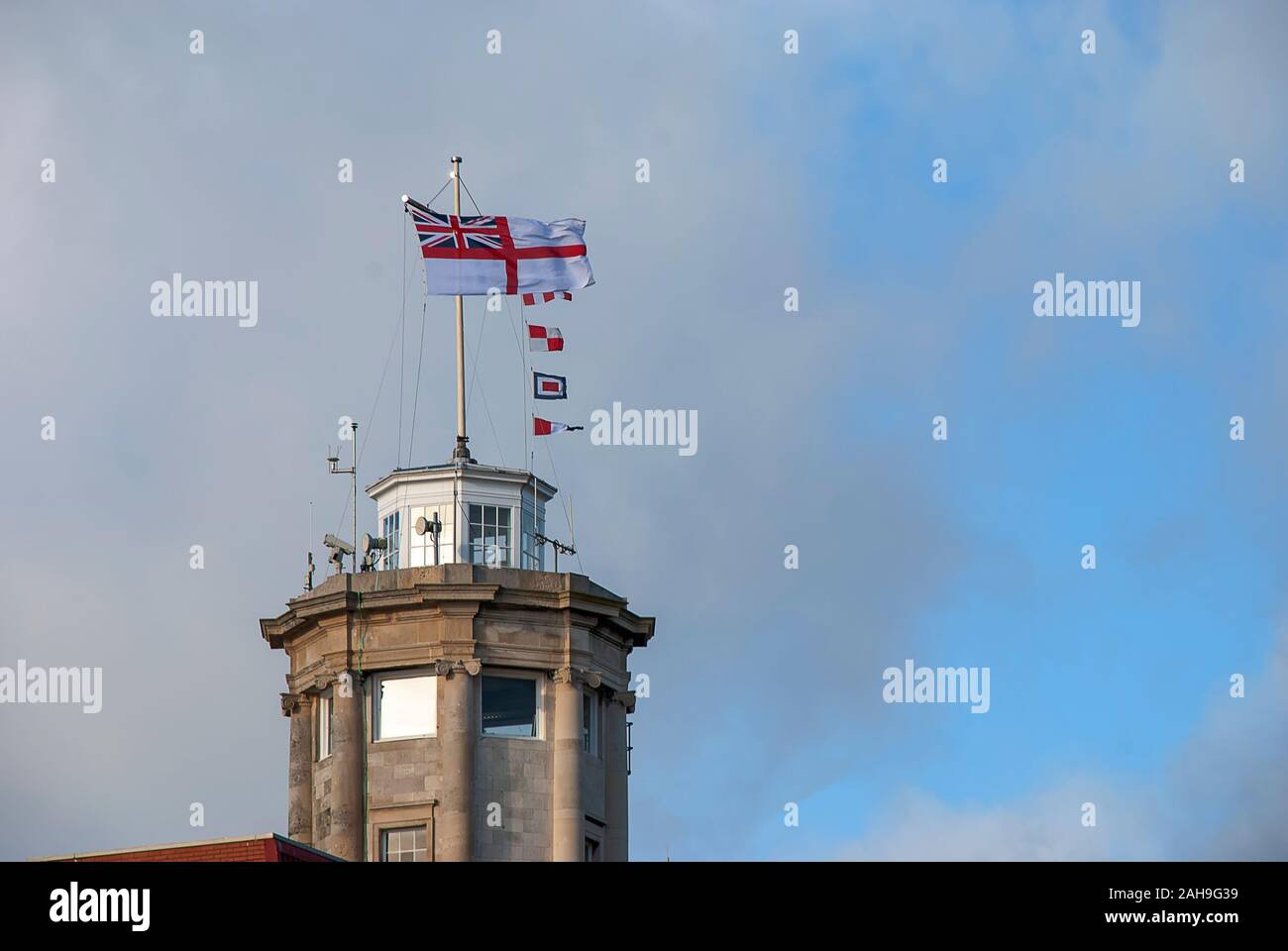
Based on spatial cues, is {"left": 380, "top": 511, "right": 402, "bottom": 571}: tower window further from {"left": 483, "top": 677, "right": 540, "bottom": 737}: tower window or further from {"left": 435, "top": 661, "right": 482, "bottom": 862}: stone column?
{"left": 435, "top": 661, "right": 482, "bottom": 862}: stone column

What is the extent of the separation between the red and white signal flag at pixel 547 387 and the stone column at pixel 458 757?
11194 millimetres

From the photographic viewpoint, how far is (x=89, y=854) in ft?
283

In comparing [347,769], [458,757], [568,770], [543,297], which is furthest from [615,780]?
[543,297]

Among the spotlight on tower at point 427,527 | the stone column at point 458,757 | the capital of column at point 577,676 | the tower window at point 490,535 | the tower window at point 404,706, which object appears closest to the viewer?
the stone column at point 458,757

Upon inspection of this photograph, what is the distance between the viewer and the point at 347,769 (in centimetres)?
10562

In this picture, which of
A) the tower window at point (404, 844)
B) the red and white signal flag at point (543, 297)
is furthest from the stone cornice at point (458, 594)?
the red and white signal flag at point (543, 297)

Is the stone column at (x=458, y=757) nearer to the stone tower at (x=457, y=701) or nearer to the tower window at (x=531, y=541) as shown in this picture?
the stone tower at (x=457, y=701)

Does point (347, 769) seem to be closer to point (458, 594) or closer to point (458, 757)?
point (458, 757)

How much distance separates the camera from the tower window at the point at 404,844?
105 m

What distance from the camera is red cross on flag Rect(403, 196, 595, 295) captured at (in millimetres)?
112562

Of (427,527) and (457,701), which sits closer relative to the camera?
(457,701)

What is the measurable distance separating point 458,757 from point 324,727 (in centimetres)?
514
